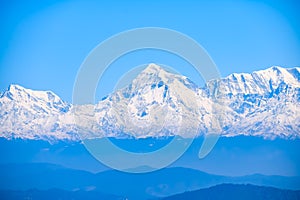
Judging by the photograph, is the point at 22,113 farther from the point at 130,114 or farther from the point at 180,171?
the point at 180,171

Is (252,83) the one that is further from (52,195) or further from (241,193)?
(52,195)

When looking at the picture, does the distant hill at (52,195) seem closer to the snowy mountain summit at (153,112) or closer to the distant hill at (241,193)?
the snowy mountain summit at (153,112)

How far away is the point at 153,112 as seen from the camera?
73.8 feet

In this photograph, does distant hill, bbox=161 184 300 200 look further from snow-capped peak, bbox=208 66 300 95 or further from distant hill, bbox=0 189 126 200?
snow-capped peak, bbox=208 66 300 95

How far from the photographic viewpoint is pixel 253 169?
18.2 meters

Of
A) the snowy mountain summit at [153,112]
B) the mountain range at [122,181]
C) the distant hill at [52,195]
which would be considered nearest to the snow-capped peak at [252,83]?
the snowy mountain summit at [153,112]

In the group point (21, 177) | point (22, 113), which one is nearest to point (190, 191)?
point (21, 177)

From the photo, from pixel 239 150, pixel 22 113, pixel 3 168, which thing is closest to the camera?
pixel 3 168

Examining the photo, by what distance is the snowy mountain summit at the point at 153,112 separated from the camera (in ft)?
57.5

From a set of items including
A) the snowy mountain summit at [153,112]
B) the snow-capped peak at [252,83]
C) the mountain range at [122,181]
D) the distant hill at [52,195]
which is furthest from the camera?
the snow-capped peak at [252,83]

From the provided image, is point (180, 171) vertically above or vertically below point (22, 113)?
below

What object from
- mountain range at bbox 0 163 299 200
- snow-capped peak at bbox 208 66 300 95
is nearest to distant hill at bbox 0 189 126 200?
mountain range at bbox 0 163 299 200

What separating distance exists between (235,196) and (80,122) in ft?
19.4

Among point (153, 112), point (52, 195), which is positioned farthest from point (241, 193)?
point (52, 195)
